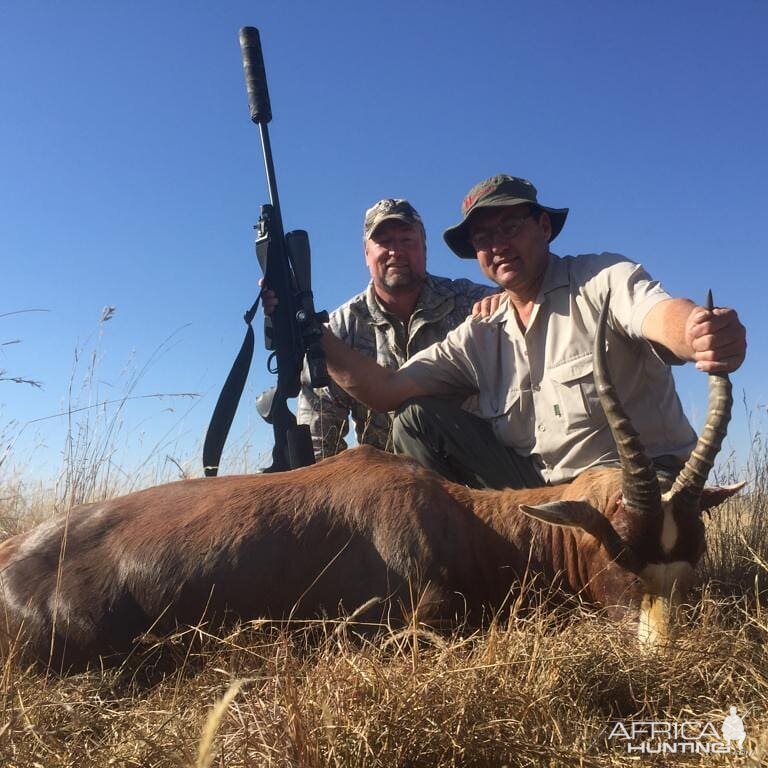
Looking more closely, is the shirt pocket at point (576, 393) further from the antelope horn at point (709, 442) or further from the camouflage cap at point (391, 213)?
the camouflage cap at point (391, 213)

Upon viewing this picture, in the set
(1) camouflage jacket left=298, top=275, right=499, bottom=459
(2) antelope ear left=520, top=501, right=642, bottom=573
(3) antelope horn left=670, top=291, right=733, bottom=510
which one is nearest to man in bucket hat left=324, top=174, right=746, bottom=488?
(3) antelope horn left=670, top=291, right=733, bottom=510

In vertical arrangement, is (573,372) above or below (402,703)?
above

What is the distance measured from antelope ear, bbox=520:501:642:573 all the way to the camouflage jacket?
139 inches

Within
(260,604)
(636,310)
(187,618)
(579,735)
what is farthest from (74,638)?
(636,310)

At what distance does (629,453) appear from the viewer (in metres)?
3.19

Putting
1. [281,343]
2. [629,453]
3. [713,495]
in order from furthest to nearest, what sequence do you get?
[281,343] → [713,495] → [629,453]

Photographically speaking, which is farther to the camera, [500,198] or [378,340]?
[378,340]

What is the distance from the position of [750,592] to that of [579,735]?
2147mm

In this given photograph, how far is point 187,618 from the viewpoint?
3244mm

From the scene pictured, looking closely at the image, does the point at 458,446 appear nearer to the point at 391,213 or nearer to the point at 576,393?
the point at 576,393

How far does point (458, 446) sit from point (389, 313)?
2.35 meters

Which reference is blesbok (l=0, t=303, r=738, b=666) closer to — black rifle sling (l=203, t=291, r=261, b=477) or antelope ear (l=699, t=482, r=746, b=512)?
antelope ear (l=699, t=482, r=746, b=512)

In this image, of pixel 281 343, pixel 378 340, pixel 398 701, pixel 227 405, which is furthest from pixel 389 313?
pixel 398 701

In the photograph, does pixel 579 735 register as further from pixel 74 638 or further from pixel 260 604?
pixel 74 638
